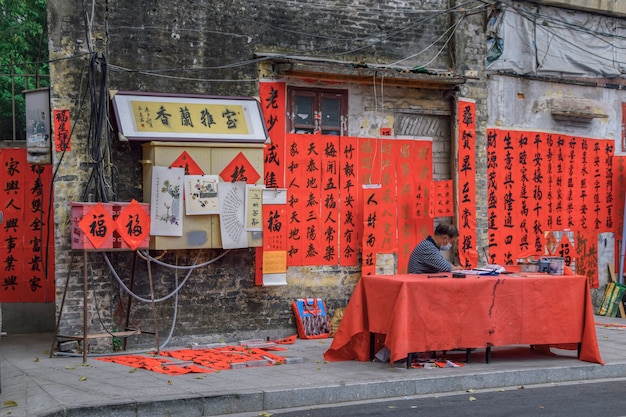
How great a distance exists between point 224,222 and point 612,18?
8532 millimetres

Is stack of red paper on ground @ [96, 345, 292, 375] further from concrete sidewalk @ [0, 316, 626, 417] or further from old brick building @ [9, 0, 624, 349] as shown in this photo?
old brick building @ [9, 0, 624, 349]

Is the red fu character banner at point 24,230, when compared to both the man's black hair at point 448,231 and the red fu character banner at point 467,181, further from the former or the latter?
the red fu character banner at point 467,181

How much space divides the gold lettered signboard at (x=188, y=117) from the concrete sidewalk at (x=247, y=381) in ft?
9.39

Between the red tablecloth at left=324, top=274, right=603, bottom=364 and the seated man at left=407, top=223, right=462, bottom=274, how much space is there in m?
0.33

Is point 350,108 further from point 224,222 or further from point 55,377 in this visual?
point 55,377

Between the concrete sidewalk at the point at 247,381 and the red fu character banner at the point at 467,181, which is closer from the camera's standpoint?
the concrete sidewalk at the point at 247,381

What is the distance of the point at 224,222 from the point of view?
38.0ft

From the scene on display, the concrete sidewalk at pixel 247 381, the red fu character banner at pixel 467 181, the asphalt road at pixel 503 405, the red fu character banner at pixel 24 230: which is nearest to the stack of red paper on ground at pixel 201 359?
the concrete sidewalk at pixel 247 381

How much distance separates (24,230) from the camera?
12328 mm

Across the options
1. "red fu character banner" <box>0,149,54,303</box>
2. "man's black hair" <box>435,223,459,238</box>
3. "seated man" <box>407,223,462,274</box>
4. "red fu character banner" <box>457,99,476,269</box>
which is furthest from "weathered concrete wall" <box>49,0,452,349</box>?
"man's black hair" <box>435,223,459,238</box>

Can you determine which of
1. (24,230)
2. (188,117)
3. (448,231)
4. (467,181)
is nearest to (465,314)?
(448,231)

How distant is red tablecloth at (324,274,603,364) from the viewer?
9586mm

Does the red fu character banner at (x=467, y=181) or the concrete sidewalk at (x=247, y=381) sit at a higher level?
the red fu character banner at (x=467, y=181)

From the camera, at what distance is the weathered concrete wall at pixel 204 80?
11023 millimetres
